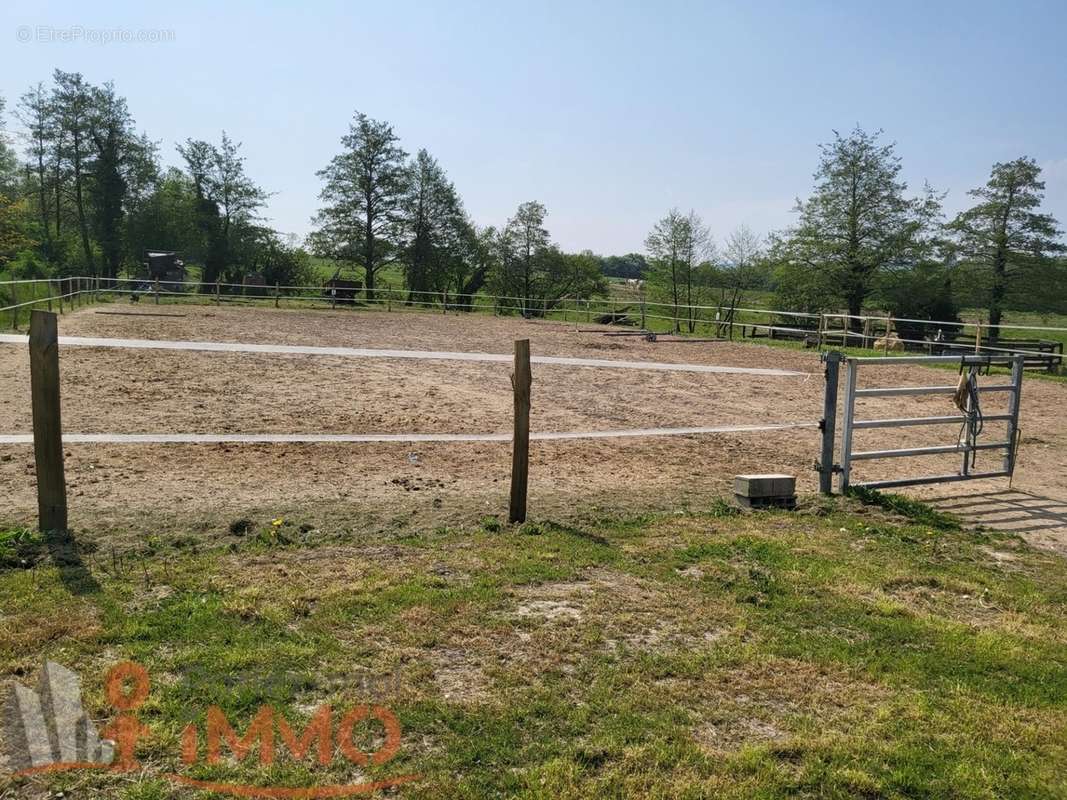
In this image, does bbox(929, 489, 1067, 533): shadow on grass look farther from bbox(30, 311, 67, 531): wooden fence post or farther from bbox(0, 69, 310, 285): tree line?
bbox(0, 69, 310, 285): tree line

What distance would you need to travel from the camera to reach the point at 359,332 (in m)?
22.3

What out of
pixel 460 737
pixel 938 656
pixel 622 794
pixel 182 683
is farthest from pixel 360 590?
pixel 938 656

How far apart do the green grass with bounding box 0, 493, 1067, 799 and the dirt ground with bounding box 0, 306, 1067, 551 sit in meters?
0.97

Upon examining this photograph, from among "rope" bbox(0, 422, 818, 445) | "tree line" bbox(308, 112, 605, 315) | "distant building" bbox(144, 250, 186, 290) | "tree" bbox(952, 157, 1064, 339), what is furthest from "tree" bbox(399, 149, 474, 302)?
"rope" bbox(0, 422, 818, 445)

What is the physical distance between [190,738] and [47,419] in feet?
8.95

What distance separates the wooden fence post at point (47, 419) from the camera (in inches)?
175

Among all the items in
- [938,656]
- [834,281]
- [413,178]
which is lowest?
[938,656]

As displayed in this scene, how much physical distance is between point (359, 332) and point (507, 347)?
4969 mm

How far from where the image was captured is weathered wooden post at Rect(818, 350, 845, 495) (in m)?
6.52

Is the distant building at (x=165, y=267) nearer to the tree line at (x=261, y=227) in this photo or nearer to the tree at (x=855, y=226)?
the tree line at (x=261, y=227)

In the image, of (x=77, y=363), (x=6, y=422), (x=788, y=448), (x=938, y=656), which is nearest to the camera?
(x=938, y=656)

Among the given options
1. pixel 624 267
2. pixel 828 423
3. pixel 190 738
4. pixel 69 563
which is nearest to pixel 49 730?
pixel 190 738

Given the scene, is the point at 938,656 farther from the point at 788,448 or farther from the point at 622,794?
the point at 788,448

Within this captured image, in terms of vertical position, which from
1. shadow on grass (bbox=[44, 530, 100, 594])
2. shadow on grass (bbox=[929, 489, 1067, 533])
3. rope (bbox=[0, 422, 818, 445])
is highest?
rope (bbox=[0, 422, 818, 445])
